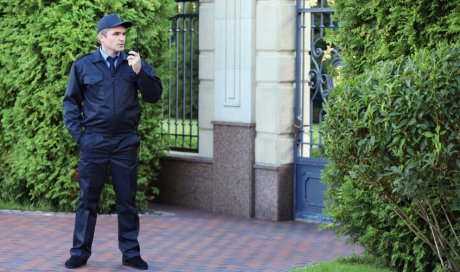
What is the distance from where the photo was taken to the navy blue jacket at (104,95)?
28.6 ft

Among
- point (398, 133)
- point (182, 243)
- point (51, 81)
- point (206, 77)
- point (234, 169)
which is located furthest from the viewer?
point (206, 77)

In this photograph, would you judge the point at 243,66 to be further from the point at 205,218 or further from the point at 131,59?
the point at 131,59

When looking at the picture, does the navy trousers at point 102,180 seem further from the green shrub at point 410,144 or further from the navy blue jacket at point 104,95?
the green shrub at point 410,144

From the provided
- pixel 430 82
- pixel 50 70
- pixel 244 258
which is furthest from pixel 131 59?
pixel 50 70

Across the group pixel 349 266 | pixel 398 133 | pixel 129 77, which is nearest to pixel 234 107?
pixel 129 77

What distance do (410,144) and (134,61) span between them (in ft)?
8.64

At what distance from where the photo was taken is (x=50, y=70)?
11781 mm

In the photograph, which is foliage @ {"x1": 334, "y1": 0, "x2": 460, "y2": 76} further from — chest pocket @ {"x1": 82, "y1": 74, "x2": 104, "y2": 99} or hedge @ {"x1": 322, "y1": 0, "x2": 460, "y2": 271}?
chest pocket @ {"x1": 82, "y1": 74, "x2": 104, "y2": 99}

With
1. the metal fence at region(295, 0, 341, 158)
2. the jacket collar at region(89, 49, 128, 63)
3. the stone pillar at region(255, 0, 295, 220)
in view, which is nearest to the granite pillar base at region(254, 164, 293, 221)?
the stone pillar at region(255, 0, 295, 220)

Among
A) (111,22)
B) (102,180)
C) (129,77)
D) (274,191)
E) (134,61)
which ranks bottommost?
(274,191)

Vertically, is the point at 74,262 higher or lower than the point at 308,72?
lower

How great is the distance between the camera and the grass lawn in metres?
8.32

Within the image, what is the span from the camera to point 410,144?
265 inches

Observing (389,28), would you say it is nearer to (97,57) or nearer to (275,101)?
(97,57)
